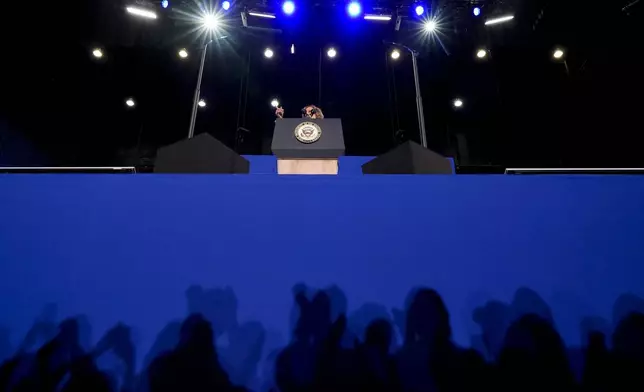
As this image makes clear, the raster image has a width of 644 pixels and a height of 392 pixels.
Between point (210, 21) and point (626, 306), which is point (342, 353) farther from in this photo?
point (210, 21)

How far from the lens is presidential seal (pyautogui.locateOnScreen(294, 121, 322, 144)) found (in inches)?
65.1

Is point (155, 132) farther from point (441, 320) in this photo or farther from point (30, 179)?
point (441, 320)

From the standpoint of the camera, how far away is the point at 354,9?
464 centimetres

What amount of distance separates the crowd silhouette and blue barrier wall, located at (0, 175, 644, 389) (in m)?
0.02

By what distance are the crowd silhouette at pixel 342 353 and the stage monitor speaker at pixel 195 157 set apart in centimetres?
68

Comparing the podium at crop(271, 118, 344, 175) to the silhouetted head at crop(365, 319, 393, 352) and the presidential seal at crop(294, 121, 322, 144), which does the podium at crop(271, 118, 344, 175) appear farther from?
the silhouetted head at crop(365, 319, 393, 352)

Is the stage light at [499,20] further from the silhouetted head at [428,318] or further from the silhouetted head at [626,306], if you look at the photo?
the silhouetted head at [428,318]

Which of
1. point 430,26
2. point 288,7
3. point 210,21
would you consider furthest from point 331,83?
point 210,21

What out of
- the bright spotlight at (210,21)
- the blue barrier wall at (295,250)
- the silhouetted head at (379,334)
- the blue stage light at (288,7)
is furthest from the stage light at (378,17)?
the silhouetted head at (379,334)

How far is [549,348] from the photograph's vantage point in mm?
993

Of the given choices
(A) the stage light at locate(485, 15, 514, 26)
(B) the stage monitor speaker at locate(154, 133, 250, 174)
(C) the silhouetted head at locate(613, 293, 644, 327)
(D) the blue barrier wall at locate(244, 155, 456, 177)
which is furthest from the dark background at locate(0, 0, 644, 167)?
(C) the silhouetted head at locate(613, 293, 644, 327)

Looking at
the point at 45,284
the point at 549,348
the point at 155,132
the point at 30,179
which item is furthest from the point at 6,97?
the point at 549,348

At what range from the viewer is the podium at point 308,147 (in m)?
1.64

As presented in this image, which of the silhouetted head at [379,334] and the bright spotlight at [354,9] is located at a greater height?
the bright spotlight at [354,9]
